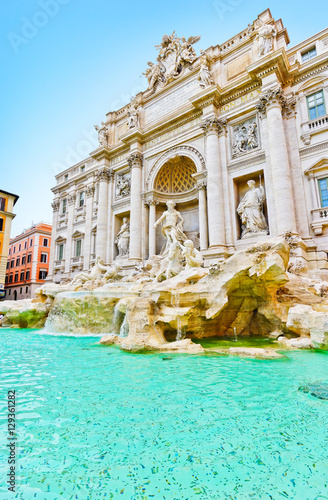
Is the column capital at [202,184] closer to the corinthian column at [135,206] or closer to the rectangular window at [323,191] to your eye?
the corinthian column at [135,206]

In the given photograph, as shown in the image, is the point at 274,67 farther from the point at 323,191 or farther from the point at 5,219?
the point at 5,219

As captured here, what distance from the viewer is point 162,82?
18.8 m

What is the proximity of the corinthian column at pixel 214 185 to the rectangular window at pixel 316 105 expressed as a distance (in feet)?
13.4

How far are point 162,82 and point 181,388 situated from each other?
2022cm

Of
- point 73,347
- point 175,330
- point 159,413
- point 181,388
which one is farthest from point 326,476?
point 73,347

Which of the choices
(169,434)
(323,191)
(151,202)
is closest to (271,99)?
(323,191)

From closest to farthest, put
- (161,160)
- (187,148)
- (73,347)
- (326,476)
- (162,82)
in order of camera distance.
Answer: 1. (326,476)
2. (73,347)
3. (187,148)
4. (161,160)
5. (162,82)

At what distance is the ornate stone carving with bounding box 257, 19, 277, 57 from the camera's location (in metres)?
13.4

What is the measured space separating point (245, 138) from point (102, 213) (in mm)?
A: 10631

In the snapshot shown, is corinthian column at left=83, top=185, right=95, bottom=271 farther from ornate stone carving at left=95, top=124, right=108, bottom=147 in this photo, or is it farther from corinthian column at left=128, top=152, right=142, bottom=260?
corinthian column at left=128, top=152, right=142, bottom=260

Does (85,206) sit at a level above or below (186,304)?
above

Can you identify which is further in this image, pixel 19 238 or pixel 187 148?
pixel 19 238

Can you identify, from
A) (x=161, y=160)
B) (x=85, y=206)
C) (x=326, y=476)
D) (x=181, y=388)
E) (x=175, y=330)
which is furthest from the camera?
(x=85, y=206)

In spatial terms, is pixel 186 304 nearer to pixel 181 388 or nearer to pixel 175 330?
pixel 175 330
